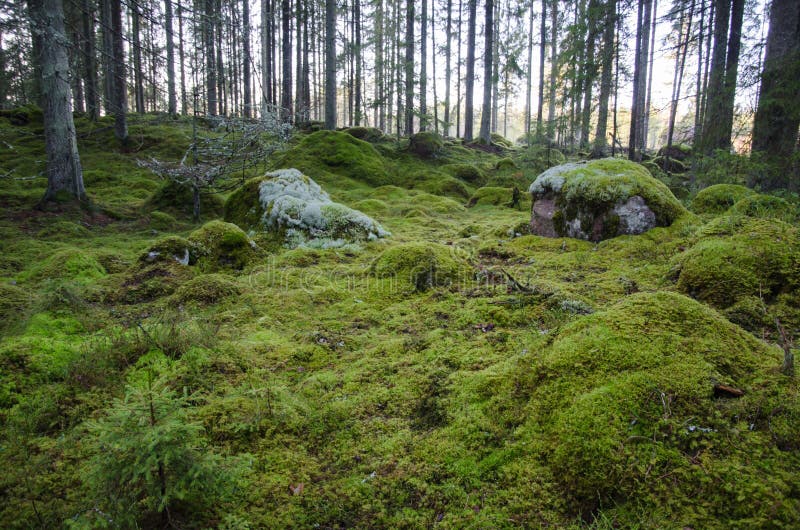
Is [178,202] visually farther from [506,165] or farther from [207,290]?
[506,165]

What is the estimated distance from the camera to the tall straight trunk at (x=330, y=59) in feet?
54.9

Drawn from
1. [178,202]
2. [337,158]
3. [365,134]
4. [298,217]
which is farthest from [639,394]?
[365,134]

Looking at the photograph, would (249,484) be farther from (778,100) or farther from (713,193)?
(778,100)

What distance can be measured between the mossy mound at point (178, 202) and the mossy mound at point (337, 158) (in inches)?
188

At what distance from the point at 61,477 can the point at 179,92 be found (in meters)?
9.21

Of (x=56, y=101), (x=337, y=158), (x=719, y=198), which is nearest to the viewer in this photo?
(x=719, y=198)

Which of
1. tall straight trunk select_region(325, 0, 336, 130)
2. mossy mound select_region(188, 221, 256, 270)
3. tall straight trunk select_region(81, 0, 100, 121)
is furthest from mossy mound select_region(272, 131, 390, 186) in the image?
mossy mound select_region(188, 221, 256, 270)

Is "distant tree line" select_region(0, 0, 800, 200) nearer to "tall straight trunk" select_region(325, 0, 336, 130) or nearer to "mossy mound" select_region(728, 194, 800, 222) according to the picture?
"tall straight trunk" select_region(325, 0, 336, 130)

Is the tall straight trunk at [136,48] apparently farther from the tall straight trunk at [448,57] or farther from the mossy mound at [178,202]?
the tall straight trunk at [448,57]

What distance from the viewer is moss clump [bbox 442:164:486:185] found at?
1739cm

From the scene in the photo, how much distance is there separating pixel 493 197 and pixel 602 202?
7571 mm

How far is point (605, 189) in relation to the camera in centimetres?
643

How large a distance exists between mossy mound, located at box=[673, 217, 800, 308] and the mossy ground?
203 mm

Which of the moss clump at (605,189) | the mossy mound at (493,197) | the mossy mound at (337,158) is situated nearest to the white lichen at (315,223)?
the moss clump at (605,189)
